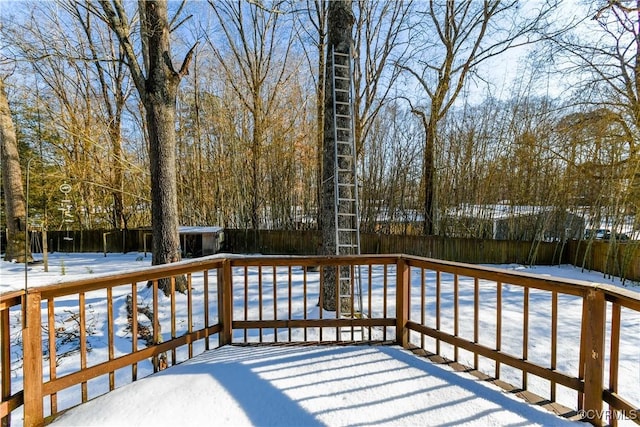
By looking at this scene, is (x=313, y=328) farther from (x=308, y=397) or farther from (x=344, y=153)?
(x=344, y=153)

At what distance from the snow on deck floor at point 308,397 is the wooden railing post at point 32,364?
0.12 metres

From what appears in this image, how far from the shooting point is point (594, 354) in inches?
58.4

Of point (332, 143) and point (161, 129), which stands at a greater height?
point (161, 129)

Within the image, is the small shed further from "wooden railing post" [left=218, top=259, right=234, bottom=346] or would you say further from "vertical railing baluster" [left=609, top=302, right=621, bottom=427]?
"vertical railing baluster" [left=609, top=302, right=621, bottom=427]

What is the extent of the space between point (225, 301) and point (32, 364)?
1.13 m

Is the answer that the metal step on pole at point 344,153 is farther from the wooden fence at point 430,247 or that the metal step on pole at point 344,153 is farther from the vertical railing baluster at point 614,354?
the wooden fence at point 430,247

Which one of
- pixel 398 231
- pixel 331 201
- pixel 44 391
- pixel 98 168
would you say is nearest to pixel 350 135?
pixel 331 201

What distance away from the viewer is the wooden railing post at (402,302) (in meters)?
2.41

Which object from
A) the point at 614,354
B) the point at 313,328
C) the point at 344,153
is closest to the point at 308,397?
the point at 313,328

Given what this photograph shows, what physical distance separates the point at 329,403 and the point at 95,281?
149 cm

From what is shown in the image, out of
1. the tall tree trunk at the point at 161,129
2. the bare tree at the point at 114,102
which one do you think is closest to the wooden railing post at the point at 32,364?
the tall tree trunk at the point at 161,129

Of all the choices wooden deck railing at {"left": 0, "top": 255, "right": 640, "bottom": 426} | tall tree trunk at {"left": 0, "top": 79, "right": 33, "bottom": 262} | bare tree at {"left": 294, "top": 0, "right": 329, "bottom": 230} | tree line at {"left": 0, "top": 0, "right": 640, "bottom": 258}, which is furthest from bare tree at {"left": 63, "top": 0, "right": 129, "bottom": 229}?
wooden deck railing at {"left": 0, "top": 255, "right": 640, "bottom": 426}

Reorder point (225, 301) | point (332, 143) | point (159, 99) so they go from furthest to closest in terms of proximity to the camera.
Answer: point (159, 99)
point (332, 143)
point (225, 301)

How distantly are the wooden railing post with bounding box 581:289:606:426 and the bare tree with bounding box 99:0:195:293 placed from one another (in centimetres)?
455
